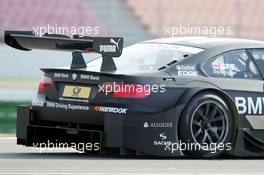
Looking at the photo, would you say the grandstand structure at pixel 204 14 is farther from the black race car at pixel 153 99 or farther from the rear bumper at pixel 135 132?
the rear bumper at pixel 135 132

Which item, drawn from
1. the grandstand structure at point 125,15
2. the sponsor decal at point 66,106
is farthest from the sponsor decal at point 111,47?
the grandstand structure at point 125,15

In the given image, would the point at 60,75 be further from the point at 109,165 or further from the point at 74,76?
the point at 109,165

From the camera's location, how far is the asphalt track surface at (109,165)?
23.9 ft

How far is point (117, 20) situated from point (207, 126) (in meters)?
9.51

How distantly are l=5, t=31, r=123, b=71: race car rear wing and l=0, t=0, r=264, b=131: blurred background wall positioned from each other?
794 cm

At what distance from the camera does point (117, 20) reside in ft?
58.4

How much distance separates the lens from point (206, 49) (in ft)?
29.0

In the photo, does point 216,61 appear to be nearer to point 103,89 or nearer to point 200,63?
point 200,63

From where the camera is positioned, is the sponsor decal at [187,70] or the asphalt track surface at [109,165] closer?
the asphalt track surface at [109,165]

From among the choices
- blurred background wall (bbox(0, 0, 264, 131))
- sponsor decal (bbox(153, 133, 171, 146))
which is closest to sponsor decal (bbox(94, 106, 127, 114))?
sponsor decal (bbox(153, 133, 171, 146))

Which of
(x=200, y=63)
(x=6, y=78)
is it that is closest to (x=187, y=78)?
(x=200, y=63)

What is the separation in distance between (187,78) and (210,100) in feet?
1.04

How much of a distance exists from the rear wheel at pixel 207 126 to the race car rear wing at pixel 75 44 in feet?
2.96

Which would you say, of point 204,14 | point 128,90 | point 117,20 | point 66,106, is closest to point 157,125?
point 128,90
